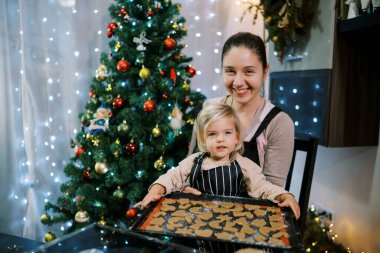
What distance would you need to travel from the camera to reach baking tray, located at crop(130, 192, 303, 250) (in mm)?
Answer: 901

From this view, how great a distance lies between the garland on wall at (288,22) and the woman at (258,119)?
2.76ft

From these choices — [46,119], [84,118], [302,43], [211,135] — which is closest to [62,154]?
[46,119]

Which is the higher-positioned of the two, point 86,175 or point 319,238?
point 86,175

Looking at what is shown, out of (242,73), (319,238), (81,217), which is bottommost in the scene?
(319,238)

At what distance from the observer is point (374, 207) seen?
212 cm

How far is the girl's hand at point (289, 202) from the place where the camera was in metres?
1.10

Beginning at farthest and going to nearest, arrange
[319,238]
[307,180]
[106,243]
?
[319,238], [307,180], [106,243]

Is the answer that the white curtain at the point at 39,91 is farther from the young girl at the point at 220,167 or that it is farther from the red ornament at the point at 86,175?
the young girl at the point at 220,167

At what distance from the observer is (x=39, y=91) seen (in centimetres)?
259

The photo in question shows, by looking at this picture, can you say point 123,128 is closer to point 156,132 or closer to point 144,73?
point 156,132

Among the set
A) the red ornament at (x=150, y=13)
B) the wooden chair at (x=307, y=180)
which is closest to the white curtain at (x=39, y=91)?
the red ornament at (x=150, y=13)

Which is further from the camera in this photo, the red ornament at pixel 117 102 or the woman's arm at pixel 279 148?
the red ornament at pixel 117 102

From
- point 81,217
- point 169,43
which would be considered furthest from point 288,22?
point 81,217

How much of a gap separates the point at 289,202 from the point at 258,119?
52 centimetres
